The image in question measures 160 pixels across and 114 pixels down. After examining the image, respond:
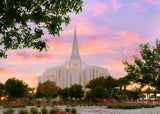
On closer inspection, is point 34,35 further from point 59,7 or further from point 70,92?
point 70,92

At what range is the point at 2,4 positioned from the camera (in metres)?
5.53

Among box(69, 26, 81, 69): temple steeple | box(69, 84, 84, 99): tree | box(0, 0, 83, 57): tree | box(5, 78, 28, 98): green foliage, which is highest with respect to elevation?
box(69, 26, 81, 69): temple steeple

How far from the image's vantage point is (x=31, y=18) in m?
6.27

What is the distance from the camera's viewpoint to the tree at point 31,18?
222 inches

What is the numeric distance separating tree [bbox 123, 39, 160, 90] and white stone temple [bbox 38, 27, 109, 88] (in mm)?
71453

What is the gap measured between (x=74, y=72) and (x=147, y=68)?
7340 cm

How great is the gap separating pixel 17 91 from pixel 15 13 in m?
23.7

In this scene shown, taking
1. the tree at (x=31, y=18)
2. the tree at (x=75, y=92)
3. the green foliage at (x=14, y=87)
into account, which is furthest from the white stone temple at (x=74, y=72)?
the tree at (x=31, y=18)

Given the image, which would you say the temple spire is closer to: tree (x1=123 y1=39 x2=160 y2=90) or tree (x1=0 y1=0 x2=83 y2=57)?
tree (x1=123 y1=39 x2=160 y2=90)

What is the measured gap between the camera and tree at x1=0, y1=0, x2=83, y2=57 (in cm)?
565

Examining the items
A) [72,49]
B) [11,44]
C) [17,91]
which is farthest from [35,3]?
[72,49]

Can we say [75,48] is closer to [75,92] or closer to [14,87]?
[75,92]

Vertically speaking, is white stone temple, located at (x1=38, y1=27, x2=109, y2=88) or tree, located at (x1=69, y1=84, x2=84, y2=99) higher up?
white stone temple, located at (x1=38, y1=27, x2=109, y2=88)

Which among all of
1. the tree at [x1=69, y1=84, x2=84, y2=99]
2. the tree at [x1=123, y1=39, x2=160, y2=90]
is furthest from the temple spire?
the tree at [x1=123, y1=39, x2=160, y2=90]
